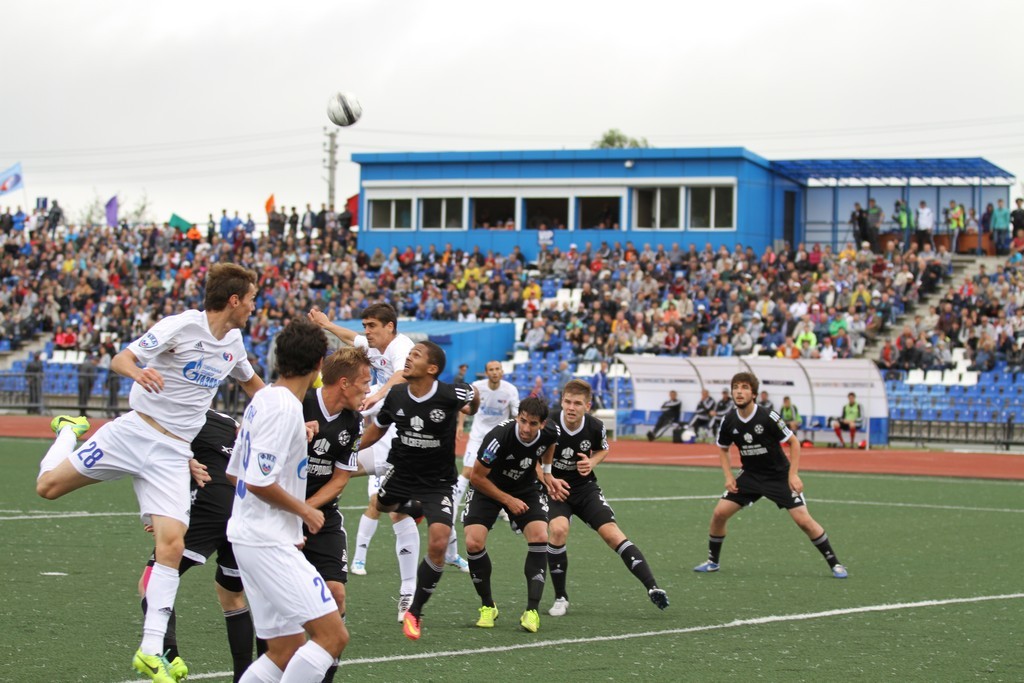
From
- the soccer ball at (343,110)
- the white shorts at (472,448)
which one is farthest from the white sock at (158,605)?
the soccer ball at (343,110)

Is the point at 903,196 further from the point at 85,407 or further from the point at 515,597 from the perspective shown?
the point at 515,597

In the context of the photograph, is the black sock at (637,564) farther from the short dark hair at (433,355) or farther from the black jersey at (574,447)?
the short dark hair at (433,355)

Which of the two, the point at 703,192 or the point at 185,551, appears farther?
the point at 703,192

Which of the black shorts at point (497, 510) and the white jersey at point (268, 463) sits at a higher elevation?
the white jersey at point (268, 463)

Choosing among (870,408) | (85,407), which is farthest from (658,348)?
(85,407)

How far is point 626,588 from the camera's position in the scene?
417 inches

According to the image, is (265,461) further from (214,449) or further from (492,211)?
(492,211)

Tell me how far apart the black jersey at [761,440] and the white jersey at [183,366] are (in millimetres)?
5765

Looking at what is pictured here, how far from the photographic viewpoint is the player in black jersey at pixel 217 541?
21.8 ft

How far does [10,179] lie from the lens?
4784 cm

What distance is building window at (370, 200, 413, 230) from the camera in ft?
156

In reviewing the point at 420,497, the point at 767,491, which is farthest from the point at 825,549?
the point at 420,497

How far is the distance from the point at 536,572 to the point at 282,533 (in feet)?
12.3

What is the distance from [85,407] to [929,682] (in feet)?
95.8
